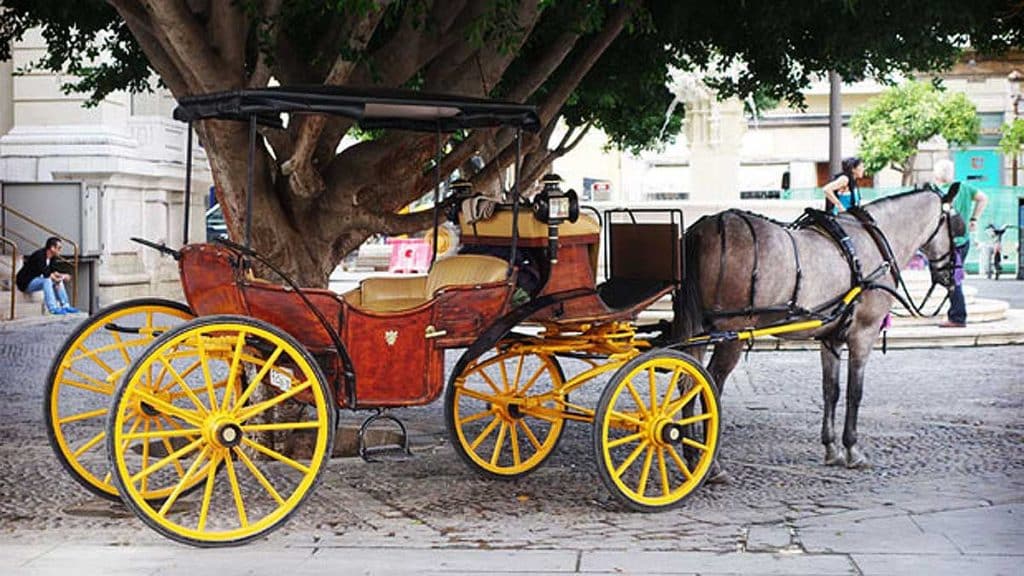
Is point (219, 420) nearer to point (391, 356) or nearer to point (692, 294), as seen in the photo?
point (391, 356)

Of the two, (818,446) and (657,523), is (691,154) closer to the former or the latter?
(818,446)

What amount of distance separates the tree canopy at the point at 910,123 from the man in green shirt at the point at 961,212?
31672 mm

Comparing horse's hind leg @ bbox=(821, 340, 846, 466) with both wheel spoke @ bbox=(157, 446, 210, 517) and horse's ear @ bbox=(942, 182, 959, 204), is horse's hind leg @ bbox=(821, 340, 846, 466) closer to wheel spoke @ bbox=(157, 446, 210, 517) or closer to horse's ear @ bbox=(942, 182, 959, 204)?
horse's ear @ bbox=(942, 182, 959, 204)

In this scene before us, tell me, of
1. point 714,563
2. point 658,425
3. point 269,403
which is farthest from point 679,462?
point 269,403

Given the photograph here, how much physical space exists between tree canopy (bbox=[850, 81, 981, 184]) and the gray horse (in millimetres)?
40404

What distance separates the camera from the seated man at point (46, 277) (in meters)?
22.1

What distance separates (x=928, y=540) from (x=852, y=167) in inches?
187

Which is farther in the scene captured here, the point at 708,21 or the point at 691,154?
the point at 691,154

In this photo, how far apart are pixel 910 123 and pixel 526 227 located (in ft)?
142

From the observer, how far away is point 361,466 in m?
10.0

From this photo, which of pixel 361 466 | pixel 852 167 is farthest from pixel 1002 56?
pixel 361 466

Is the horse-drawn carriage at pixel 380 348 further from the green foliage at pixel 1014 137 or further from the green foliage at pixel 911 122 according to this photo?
the green foliage at pixel 911 122

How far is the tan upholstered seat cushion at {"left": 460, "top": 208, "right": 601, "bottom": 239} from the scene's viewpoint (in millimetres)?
8719

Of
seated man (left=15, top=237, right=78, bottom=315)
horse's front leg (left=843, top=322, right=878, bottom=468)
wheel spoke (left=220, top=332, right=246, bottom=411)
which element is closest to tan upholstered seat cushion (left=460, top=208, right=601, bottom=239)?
wheel spoke (left=220, top=332, right=246, bottom=411)
